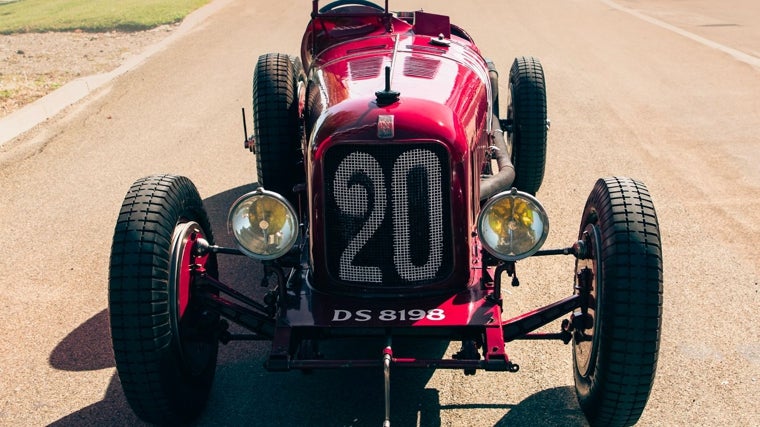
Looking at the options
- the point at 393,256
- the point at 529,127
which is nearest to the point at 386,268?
the point at 393,256

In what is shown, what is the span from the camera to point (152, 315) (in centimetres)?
383

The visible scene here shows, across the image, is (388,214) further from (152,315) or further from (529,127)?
(529,127)

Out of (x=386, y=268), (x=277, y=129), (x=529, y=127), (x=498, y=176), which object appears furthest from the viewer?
(x=529, y=127)

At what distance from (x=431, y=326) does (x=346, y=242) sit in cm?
59

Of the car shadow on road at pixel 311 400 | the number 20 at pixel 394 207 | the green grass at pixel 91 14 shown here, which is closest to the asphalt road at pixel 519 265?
the car shadow on road at pixel 311 400

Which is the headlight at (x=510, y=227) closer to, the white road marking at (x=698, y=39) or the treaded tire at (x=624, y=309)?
the treaded tire at (x=624, y=309)

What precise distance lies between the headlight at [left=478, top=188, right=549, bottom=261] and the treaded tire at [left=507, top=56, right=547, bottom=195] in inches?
102

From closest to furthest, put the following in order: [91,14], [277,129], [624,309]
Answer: [624,309] → [277,129] → [91,14]

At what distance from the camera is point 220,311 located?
418 centimetres

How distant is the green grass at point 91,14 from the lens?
55.6 feet

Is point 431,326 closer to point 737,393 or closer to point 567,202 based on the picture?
point 737,393

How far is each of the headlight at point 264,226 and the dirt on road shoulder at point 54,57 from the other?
7.38 meters

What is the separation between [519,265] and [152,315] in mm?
2935

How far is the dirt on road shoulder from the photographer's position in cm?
1154
